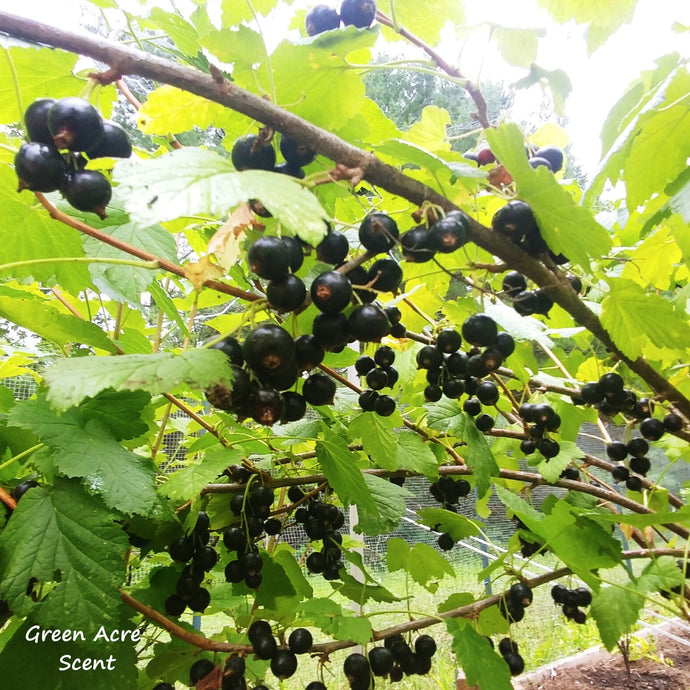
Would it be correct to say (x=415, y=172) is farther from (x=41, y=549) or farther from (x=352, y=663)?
(x=352, y=663)

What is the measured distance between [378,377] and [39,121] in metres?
0.52

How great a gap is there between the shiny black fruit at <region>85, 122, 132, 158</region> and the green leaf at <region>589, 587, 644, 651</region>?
3.23 feet

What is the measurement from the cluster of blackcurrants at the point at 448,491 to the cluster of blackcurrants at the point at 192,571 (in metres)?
0.56

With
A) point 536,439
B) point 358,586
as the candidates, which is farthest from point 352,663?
point 536,439

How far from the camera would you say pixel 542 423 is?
0.91 m

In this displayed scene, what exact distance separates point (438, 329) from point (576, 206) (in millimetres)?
435

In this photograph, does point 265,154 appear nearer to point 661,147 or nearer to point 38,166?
point 38,166

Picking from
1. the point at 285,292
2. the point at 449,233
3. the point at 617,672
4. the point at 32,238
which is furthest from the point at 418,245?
the point at 617,672

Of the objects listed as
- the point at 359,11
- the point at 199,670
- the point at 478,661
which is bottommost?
the point at 199,670

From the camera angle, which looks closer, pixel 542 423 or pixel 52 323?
pixel 52 323

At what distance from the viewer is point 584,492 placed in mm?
1046

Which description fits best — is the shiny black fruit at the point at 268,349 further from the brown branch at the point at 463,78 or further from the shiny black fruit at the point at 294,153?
the brown branch at the point at 463,78

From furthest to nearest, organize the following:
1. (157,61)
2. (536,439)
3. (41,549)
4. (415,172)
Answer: (536,439), (415,172), (41,549), (157,61)

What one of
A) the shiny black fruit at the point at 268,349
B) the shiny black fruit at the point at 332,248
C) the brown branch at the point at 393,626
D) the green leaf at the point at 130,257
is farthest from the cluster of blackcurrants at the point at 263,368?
the brown branch at the point at 393,626
